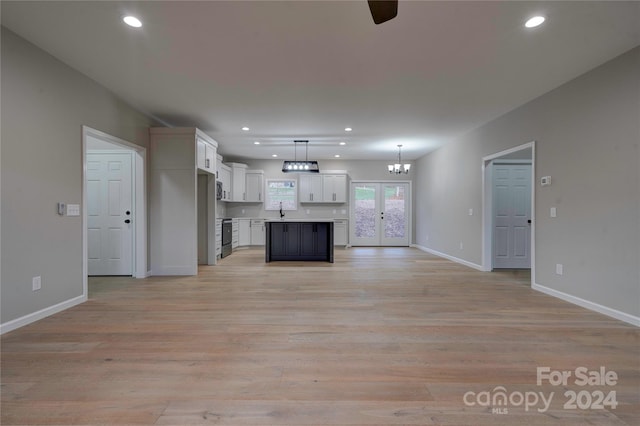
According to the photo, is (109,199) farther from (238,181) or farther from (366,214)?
(366,214)

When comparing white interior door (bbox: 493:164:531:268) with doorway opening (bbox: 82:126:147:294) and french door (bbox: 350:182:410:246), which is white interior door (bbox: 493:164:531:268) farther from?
doorway opening (bbox: 82:126:147:294)

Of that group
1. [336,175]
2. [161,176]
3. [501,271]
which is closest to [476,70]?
[501,271]

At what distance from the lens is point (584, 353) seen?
2.31 m

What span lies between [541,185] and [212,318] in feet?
15.5

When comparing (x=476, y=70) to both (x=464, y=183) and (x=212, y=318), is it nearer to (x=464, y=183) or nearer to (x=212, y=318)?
(x=464, y=183)

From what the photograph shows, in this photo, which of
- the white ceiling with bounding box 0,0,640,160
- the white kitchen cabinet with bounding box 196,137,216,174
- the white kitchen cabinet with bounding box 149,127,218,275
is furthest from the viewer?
the white kitchen cabinet with bounding box 196,137,216,174

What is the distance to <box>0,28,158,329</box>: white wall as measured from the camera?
2.67 m

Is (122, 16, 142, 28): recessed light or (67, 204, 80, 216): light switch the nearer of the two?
(122, 16, 142, 28): recessed light

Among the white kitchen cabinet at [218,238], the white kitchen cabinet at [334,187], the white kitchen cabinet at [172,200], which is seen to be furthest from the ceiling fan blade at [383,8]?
the white kitchen cabinet at [334,187]

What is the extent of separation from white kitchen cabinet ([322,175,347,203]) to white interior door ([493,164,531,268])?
4.23m

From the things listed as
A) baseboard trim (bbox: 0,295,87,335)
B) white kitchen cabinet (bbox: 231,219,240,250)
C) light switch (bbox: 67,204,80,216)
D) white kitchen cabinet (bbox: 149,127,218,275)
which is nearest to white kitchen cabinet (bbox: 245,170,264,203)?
white kitchen cabinet (bbox: 231,219,240,250)

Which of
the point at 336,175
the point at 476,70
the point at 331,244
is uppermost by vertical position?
the point at 476,70

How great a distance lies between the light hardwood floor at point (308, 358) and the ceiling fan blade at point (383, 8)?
7.61ft

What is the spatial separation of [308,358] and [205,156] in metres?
4.58
